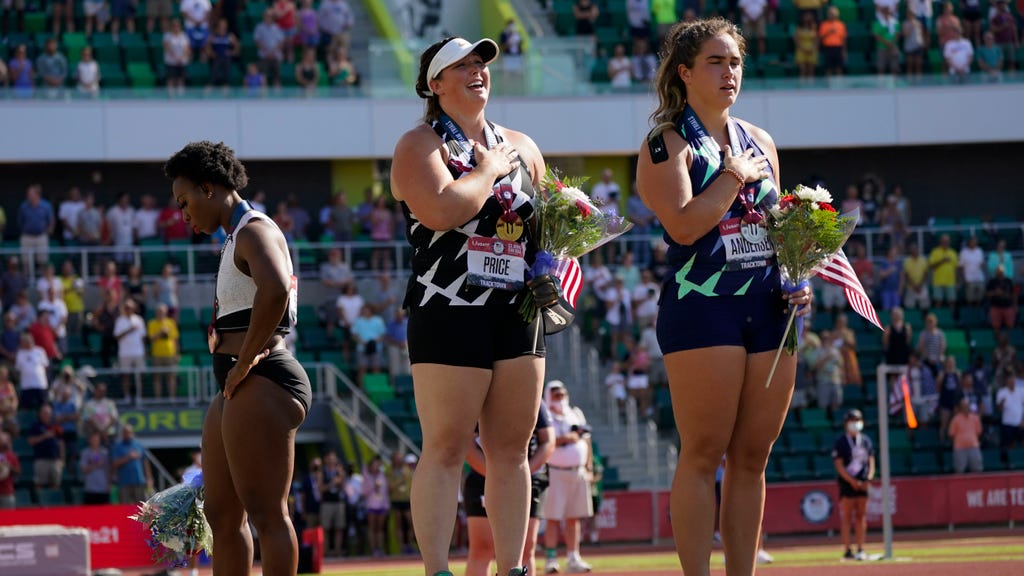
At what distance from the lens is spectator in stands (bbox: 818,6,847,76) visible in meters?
27.9

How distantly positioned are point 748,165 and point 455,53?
1.17 metres

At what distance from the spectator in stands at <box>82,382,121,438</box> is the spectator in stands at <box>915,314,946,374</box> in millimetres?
11046

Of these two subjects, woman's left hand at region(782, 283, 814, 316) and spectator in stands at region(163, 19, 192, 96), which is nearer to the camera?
woman's left hand at region(782, 283, 814, 316)

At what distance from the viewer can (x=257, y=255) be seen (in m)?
6.38

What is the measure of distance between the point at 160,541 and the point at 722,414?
2536 mm

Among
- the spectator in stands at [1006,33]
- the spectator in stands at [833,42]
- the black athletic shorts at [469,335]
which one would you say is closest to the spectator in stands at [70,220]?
the spectator in stands at [833,42]

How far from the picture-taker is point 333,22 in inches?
1090

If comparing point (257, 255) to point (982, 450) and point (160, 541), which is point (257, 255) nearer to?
point (160, 541)

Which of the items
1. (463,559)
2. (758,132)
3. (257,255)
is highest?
(758,132)

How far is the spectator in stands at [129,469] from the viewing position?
1908 cm

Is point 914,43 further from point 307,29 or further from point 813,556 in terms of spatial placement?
point 813,556

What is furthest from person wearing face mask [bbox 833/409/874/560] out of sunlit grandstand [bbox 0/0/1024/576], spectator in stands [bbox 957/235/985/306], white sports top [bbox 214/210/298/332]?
white sports top [bbox 214/210/298/332]

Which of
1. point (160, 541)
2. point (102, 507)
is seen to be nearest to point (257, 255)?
point (160, 541)

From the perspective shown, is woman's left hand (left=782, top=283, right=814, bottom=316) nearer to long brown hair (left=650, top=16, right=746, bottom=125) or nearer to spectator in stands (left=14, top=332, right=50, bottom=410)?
long brown hair (left=650, top=16, right=746, bottom=125)
